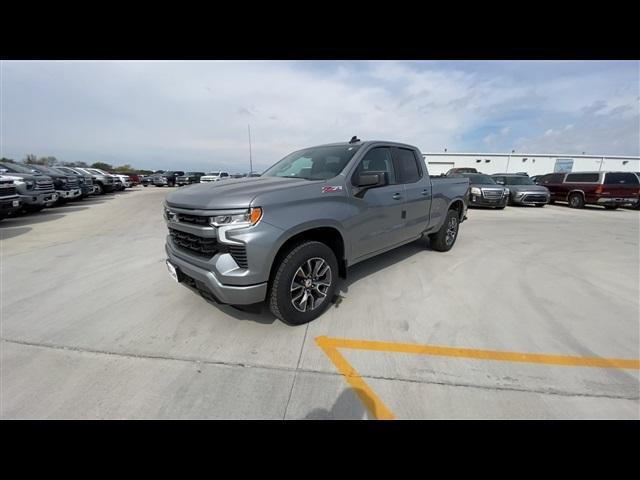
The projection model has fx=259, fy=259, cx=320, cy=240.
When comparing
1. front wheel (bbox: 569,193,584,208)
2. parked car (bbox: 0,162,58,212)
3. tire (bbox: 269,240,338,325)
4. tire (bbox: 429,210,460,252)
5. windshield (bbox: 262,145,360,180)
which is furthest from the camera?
front wheel (bbox: 569,193,584,208)

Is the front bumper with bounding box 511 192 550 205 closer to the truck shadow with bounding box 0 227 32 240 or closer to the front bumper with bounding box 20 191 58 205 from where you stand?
the truck shadow with bounding box 0 227 32 240

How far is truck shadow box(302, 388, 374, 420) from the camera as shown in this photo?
1.76 meters

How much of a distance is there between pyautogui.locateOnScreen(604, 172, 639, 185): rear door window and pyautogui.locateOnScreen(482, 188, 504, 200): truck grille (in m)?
5.50

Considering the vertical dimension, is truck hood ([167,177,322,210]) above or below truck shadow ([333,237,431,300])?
above

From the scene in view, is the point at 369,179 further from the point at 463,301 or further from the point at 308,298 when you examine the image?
the point at 463,301

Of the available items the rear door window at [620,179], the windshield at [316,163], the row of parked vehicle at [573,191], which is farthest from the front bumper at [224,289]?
the rear door window at [620,179]

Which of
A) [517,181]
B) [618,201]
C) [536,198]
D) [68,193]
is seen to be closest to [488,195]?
[536,198]

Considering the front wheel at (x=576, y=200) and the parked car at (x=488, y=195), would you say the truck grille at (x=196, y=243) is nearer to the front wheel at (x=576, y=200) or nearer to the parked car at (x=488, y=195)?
the parked car at (x=488, y=195)

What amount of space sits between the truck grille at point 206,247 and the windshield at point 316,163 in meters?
1.33

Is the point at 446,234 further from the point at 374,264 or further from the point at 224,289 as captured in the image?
the point at 224,289

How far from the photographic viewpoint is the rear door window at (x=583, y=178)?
1301 cm

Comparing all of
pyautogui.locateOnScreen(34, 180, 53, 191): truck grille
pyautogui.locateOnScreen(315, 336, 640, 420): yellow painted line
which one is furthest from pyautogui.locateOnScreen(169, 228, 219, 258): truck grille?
pyautogui.locateOnScreen(34, 180, 53, 191): truck grille
